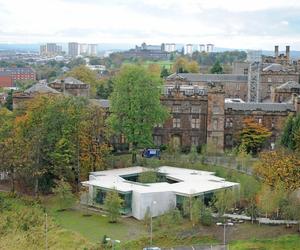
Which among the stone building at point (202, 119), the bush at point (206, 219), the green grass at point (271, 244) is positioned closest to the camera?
the green grass at point (271, 244)

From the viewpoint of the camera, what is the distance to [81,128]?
47.7 metres

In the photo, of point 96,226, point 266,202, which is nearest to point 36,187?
point 96,226

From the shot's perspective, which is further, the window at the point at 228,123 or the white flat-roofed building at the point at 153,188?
the window at the point at 228,123

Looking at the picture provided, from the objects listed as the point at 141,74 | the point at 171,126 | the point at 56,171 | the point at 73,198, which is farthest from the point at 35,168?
the point at 171,126

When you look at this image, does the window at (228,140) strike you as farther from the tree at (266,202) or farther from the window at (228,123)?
the tree at (266,202)

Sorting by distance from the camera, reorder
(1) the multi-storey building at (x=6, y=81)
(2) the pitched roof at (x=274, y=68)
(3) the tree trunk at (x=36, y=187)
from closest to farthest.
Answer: (3) the tree trunk at (x=36, y=187)
(2) the pitched roof at (x=274, y=68)
(1) the multi-storey building at (x=6, y=81)

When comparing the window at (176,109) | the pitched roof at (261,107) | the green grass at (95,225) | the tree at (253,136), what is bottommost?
the green grass at (95,225)

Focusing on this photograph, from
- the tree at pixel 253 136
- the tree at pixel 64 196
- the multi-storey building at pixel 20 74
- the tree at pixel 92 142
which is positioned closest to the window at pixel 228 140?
the tree at pixel 253 136

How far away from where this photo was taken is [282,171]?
41438mm

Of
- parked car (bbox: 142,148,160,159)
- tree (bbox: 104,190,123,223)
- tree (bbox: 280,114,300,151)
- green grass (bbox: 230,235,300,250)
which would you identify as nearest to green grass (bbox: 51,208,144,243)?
tree (bbox: 104,190,123,223)

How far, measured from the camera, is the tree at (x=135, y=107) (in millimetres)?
51500

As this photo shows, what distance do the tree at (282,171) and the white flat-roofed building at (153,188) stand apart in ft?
8.75

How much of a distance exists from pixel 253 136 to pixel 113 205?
22787 mm

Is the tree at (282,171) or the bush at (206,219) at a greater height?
the tree at (282,171)
